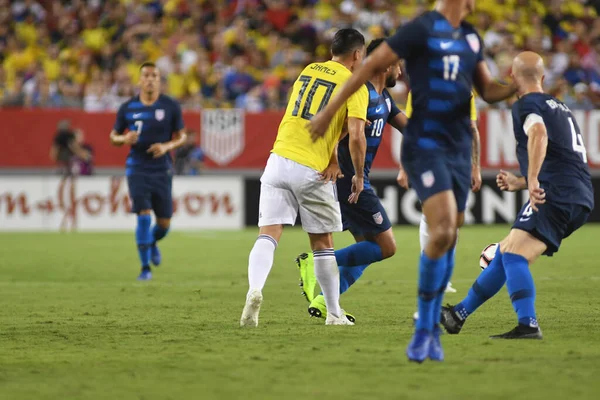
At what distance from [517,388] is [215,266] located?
897 centimetres

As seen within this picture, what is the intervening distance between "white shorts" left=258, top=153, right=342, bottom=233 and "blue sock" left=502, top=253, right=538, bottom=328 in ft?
4.77

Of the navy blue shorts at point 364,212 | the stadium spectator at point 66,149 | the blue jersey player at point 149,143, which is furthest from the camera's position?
the stadium spectator at point 66,149

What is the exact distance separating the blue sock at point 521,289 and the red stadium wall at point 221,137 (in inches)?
606

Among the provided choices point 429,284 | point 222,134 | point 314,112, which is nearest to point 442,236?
point 429,284

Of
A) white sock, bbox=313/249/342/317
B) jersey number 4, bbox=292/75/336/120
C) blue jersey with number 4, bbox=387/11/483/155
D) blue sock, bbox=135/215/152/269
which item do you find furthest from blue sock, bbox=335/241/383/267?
blue sock, bbox=135/215/152/269

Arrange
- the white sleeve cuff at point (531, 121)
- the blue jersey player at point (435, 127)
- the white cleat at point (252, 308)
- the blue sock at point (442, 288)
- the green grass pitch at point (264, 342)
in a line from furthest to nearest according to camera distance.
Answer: the white cleat at point (252, 308) → the white sleeve cuff at point (531, 121) → the blue sock at point (442, 288) → the blue jersey player at point (435, 127) → the green grass pitch at point (264, 342)

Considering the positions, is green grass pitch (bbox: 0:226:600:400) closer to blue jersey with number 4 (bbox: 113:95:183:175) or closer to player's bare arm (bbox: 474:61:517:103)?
blue jersey with number 4 (bbox: 113:95:183:175)

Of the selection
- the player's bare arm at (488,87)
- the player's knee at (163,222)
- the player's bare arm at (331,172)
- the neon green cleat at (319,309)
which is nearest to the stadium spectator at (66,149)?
the player's knee at (163,222)

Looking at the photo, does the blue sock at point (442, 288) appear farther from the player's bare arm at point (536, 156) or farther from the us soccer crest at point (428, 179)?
the player's bare arm at point (536, 156)

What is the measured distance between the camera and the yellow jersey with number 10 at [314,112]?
742 centimetres

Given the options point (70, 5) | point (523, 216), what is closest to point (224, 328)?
point (523, 216)

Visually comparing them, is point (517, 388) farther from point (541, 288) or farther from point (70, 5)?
point (70, 5)

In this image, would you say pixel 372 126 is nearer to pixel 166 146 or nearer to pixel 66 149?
pixel 166 146

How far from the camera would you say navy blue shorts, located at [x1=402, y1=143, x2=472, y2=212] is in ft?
18.7
